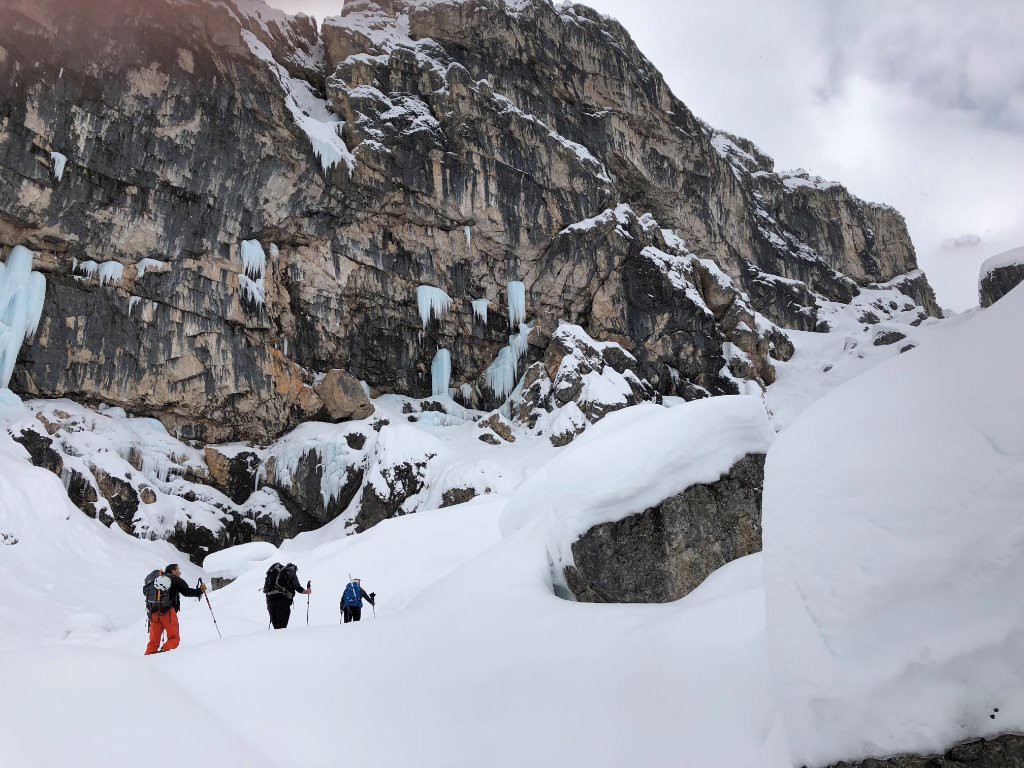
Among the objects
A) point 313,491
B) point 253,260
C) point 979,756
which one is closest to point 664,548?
point 979,756

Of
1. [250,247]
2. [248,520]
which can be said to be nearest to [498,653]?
[248,520]

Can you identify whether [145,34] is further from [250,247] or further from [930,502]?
[930,502]

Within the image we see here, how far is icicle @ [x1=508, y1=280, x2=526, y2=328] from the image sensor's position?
121 ft

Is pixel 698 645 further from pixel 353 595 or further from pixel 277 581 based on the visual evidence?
pixel 353 595

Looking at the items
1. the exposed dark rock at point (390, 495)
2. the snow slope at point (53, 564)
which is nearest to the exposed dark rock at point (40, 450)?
the snow slope at point (53, 564)

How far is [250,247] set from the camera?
102 ft

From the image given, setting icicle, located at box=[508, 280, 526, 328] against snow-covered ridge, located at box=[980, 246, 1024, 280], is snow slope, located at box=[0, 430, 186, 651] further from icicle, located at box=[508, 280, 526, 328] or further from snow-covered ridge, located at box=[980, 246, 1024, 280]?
icicle, located at box=[508, 280, 526, 328]

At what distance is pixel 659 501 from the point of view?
6.83m

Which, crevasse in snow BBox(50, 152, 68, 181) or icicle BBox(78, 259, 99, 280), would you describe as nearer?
crevasse in snow BBox(50, 152, 68, 181)

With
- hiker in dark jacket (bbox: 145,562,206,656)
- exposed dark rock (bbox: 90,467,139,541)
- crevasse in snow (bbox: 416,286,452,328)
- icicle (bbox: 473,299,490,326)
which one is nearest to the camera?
hiker in dark jacket (bbox: 145,562,206,656)

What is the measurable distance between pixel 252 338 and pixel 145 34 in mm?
14608

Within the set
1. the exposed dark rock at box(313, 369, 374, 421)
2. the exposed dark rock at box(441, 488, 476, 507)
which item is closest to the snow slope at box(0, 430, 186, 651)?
the exposed dark rock at box(441, 488, 476, 507)

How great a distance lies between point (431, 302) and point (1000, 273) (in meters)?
27.2

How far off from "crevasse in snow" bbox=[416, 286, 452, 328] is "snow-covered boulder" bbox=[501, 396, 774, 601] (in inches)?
1136
